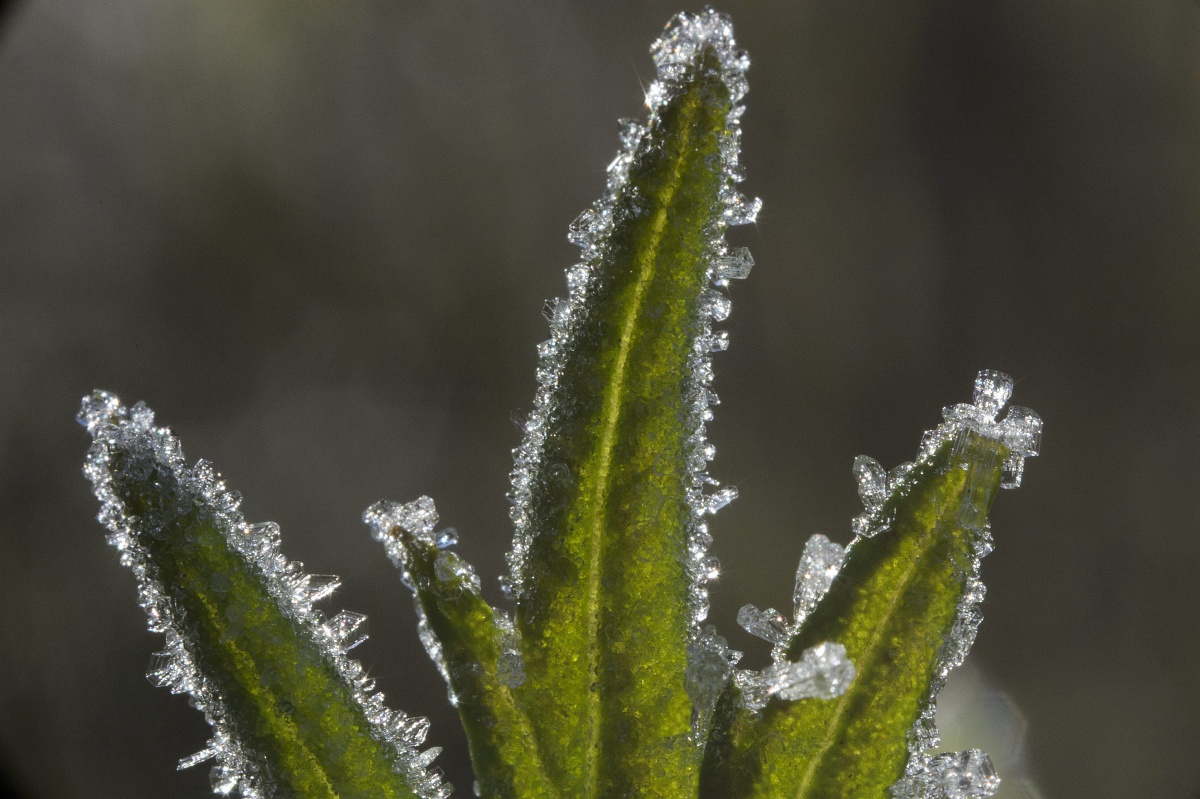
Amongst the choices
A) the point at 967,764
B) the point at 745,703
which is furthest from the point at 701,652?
the point at 967,764

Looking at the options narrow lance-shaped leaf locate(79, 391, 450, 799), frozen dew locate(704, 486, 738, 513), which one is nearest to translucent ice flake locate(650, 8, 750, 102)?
frozen dew locate(704, 486, 738, 513)

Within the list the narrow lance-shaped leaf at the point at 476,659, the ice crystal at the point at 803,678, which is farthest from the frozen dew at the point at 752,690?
the narrow lance-shaped leaf at the point at 476,659

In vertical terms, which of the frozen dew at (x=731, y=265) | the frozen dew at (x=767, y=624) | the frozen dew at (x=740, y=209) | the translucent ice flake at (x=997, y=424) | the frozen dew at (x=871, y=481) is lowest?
the frozen dew at (x=767, y=624)

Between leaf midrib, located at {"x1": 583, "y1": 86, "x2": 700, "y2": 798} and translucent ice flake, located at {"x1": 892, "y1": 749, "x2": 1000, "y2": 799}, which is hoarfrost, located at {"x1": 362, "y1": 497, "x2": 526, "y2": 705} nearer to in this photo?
leaf midrib, located at {"x1": 583, "y1": 86, "x2": 700, "y2": 798}

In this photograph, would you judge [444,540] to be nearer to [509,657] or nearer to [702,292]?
[509,657]

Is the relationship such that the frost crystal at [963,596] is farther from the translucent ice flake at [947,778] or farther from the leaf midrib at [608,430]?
the leaf midrib at [608,430]

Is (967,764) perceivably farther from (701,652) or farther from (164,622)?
(164,622)

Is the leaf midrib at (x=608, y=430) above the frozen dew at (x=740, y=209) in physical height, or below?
below

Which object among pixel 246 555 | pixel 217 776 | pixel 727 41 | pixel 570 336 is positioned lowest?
pixel 217 776
